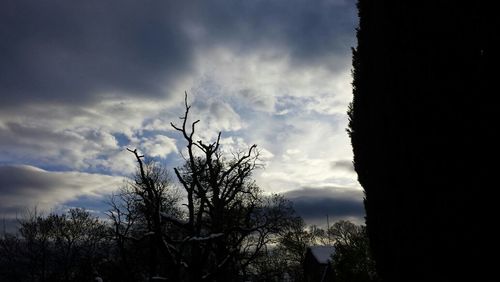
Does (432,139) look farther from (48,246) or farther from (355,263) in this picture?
(48,246)

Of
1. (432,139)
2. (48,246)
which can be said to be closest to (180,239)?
(432,139)

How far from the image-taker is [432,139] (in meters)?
7.15

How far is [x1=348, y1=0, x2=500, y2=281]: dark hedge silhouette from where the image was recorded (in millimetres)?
6133

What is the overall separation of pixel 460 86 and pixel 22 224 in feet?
158

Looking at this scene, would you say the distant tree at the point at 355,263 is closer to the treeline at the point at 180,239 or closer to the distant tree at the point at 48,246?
the treeline at the point at 180,239

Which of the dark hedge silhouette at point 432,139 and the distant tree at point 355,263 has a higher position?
the dark hedge silhouette at point 432,139

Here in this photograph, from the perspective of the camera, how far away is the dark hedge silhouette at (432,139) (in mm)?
6133

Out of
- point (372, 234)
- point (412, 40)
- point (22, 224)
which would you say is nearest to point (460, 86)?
point (412, 40)

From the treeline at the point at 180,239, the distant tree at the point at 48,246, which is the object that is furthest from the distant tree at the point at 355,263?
the distant tree at the point at 48,246

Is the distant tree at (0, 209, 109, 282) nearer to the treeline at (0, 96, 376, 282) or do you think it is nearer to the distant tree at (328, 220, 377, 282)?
the treeline at (0, 96, 376, 282)

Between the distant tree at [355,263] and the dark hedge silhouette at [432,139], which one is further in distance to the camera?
the distant tree at [355,263]

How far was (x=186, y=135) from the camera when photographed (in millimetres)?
13836

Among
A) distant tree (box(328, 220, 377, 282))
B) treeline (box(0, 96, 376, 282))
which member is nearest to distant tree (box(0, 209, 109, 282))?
treeline (box(0, 96, 376, 282))

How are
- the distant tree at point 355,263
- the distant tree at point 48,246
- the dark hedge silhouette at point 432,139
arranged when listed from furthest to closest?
the distant tree at point 48,246
the distant tree at point 355,263
the dark hedge silhouette at point 432,139
